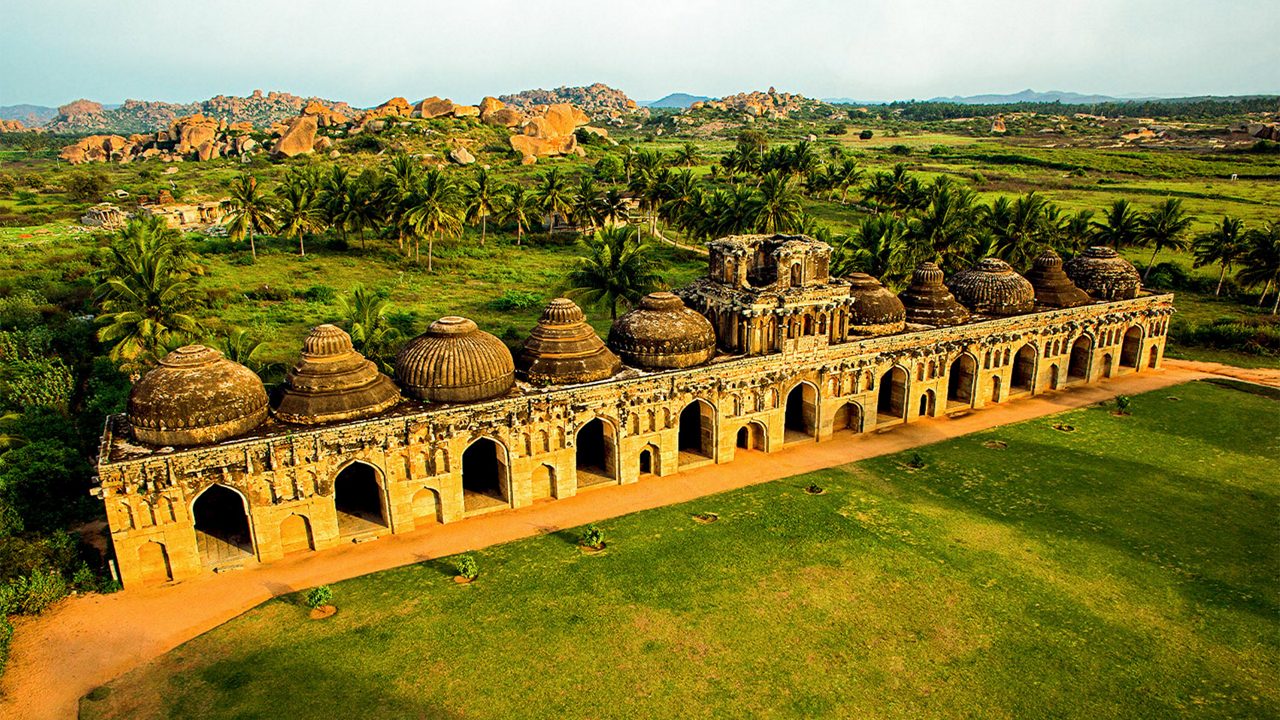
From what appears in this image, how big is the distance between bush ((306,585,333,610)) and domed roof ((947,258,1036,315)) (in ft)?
129

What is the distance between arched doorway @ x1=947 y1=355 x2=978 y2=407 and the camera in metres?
44.7

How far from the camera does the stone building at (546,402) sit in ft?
89.7

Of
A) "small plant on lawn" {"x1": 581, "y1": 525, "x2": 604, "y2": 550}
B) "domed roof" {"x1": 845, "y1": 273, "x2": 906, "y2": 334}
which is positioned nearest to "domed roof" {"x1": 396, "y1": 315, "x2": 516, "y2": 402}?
"small plant on lawn" {"x1": 581, "y1": 525, "x2": 604, "y2": 550}

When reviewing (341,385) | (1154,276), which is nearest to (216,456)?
(341,385)

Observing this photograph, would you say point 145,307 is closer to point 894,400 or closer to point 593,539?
point 593,539

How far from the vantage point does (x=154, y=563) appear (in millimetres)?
27312

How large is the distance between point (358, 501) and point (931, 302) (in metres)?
32.8

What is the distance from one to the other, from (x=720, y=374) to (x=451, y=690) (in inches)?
750

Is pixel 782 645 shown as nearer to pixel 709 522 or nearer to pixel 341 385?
pixel 709 522

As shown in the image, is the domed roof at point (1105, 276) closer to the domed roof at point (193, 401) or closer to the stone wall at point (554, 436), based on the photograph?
the stone wall at point (554, 436)

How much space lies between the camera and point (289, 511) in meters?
28.6

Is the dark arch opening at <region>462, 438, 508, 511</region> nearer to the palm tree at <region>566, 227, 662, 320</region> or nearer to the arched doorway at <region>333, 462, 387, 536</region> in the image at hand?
the arched doorway at <region>333, 462, 387, 536</region>

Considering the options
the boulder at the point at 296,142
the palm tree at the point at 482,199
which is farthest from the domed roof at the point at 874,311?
the boulder at the point at 296,142

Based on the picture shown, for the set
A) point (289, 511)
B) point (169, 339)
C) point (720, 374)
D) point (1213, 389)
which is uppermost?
point (169, 339)
